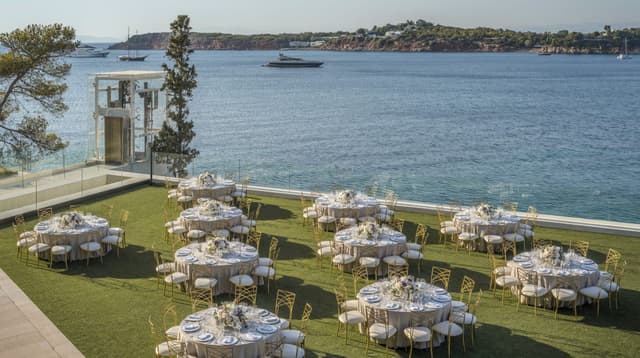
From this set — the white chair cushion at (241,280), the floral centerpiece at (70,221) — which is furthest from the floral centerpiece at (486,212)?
the floral centerpiece at (70,221)

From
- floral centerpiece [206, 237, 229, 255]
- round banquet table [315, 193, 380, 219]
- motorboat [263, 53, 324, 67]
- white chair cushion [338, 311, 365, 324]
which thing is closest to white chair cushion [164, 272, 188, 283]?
floral centerpiece [206, 237, 229, 255]

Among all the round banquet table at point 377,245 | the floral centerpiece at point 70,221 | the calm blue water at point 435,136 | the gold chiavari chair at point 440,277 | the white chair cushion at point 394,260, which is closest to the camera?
the gold chiavari chair at point 440,277

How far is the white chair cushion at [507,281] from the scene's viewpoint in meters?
14.8

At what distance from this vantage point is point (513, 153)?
58000 mm

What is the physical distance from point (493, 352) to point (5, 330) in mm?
8752

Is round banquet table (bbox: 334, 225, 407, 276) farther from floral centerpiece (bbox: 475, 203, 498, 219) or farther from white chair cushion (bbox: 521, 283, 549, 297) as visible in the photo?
white chair cushion (bbox: 521, 283, 549, 297)

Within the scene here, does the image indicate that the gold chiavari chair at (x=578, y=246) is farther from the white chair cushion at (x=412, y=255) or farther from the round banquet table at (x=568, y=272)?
the white chair cushion at (x=412, y=255)

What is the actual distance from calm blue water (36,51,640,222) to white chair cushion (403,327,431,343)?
1367 cm

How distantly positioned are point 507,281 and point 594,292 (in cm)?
172

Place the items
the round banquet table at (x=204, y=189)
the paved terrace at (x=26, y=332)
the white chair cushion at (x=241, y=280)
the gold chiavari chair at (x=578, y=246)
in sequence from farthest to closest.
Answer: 1. the round banquet table at (x=204, y=189)
2. the gold chiavari chair at (x=578, y=246)
3. the white chair cushion at (x=241, y=280)
4. the paved terrace at (x=26, y=332)

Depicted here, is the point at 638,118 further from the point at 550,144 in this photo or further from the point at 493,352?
the point at 493,352

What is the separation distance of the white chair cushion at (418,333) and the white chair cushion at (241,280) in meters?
3.95

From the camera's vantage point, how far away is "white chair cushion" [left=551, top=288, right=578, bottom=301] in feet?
45.9

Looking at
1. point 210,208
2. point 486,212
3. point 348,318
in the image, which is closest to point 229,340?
point 348,318
